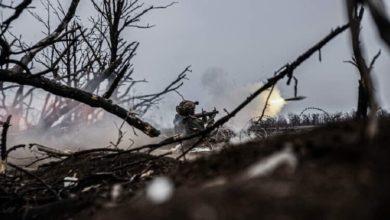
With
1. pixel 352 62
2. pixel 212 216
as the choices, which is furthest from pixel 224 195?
pixel 352 62

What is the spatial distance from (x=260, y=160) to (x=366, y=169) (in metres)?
0.58

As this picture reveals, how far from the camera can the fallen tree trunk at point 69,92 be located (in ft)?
19.9

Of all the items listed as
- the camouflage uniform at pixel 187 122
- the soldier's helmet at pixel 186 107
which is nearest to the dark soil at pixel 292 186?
the camouflage uniform at pixel 187 122

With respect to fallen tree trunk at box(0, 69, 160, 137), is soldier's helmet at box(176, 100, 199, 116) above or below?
above

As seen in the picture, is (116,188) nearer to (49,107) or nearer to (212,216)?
(212,216)

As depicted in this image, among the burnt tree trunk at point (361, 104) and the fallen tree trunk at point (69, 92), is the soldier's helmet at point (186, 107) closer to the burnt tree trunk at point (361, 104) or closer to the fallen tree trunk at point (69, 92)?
the fallen tree trunk at point (69, 92)

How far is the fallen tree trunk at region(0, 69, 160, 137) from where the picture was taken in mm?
6055

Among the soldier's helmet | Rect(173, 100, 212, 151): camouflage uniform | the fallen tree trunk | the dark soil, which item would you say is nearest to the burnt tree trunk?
the dark soil

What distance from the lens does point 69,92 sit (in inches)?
255

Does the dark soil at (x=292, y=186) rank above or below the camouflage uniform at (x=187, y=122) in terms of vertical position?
below

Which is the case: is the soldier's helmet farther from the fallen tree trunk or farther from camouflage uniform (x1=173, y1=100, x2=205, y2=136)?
the fallen tree trunk

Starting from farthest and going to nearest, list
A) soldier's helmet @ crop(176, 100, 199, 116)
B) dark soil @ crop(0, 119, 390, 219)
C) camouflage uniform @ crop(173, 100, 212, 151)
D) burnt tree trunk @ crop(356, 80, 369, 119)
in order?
soldier's helmet @ crop(176, 100, 199, 116) < camouflage uniform @ crop(173, 100, 212, 151) < burnt tree trunk @ crop(356, 80, 369, 119) < dark soil @ crop(0, 119, 390, 219)

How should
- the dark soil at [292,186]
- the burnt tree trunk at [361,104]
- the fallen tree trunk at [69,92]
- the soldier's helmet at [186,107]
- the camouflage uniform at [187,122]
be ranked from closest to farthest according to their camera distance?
the dark soil at [292,186] → the burnt tree trunk at [361,104] → the fallen tree trunk at [69,92] → the camouflage uniform at [187,122] → the soldier's helmet at [186,107]

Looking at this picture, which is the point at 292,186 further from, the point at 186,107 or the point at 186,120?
the point at 186,107
